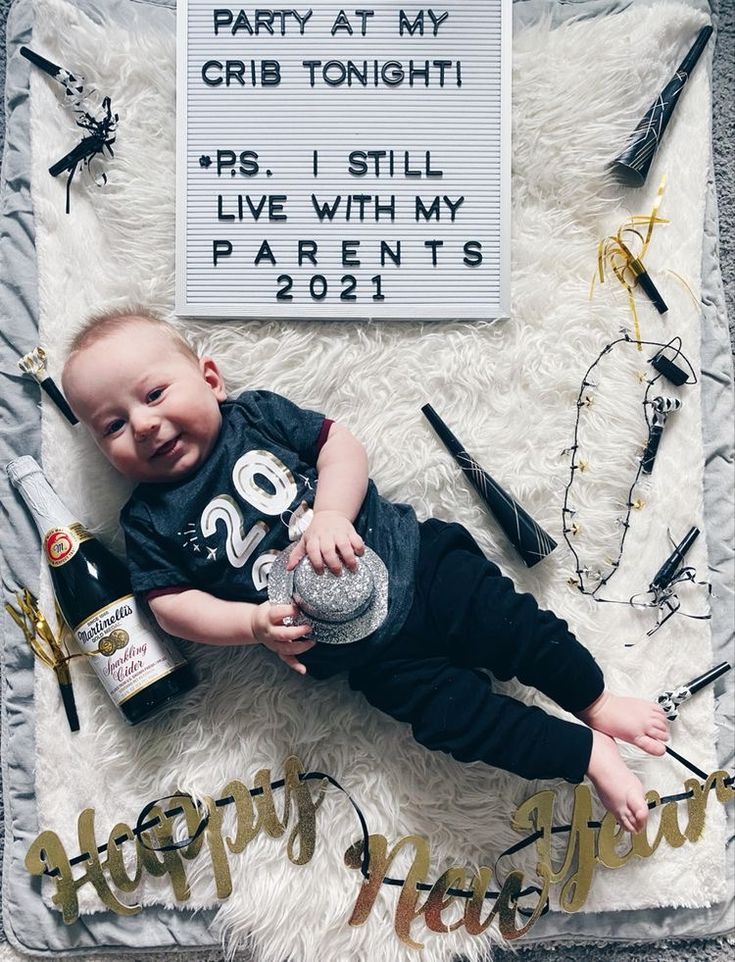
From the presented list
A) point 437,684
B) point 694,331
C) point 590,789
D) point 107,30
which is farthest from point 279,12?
point 590,789

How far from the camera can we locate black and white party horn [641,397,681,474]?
81cm

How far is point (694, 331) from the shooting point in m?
0.82

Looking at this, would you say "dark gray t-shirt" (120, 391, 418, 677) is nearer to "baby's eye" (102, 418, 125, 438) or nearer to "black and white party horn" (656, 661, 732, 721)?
"baby's eye" (102, 418, 125, 438)

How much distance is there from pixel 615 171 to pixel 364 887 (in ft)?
2.55

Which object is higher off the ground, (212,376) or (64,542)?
(212,376)

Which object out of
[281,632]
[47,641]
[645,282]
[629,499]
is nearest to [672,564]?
[629,499]

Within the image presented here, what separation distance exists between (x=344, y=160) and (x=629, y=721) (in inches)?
24.9

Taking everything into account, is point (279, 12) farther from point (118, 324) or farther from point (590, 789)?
point (590, 789)

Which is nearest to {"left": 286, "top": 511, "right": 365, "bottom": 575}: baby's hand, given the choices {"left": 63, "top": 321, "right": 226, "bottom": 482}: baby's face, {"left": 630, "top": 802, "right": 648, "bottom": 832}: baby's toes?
{"left": 63, "top": 321, "right": 226, "bottom": 482}: baby's face

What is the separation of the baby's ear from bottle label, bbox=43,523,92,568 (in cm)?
20

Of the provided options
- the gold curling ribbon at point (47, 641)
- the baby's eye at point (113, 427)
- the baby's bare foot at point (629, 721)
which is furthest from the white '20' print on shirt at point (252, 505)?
the baby's bare foot at point (629, 721)

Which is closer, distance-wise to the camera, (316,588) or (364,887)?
(316,588)

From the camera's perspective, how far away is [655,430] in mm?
815

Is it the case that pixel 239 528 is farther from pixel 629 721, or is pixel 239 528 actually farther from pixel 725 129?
pixel 725 129
